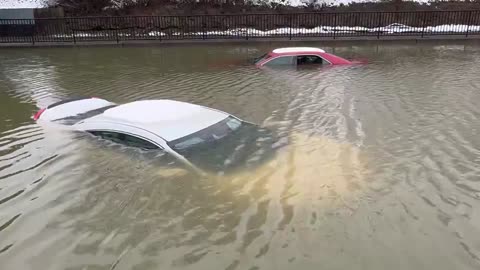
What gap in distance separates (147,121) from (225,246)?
268 centimetres

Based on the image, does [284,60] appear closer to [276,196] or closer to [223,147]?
[223,147]

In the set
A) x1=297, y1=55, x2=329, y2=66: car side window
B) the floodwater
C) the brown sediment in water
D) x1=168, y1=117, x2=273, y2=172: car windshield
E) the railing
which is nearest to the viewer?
the floodwater

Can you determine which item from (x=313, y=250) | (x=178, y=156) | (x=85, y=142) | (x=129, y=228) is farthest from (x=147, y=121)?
(x=313, y=250)

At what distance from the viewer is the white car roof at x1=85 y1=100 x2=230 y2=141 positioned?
6633mm

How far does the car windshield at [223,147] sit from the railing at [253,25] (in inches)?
744

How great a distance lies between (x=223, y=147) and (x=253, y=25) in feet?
74.7

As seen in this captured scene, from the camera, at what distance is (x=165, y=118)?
679 cm

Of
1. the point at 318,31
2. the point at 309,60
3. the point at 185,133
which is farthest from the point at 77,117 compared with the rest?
the point at 318,31

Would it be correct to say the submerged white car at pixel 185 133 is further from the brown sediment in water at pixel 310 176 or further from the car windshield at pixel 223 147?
the brown sediment in water at pixel 310 176

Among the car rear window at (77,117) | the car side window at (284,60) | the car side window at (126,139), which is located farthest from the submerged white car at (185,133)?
the car side window at (284,60)

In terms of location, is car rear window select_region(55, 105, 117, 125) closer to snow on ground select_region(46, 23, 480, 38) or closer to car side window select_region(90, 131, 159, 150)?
car side window select_region(90, 131, 159, 150)

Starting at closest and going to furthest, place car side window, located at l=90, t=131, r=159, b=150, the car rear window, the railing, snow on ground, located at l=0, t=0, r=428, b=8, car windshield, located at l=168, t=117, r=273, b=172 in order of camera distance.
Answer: car windshield, located at l=168, t=117, r=273, b=172 → car side window, located at l=90, t=131, r=159, b=150 → the car rear window → the railing → snow on ground, located at l=0, t=0, r=428, b=8

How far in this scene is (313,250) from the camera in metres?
4.73

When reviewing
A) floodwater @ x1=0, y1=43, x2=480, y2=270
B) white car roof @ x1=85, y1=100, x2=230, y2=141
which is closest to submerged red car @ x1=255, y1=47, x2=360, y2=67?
floodwater @ x1=0, y1=43, x2=480, y2=270
